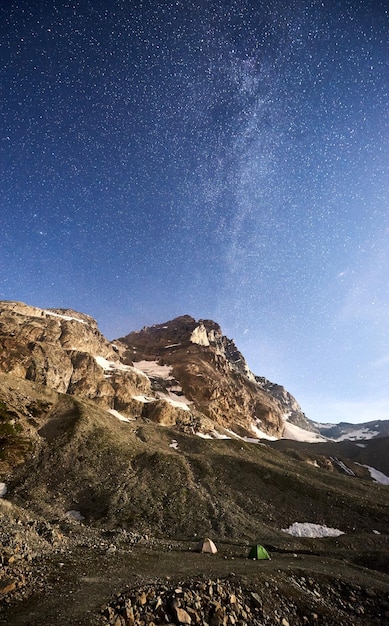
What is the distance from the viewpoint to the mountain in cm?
1577

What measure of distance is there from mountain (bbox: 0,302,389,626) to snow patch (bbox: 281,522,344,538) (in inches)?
11.4

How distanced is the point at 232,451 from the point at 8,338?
101m

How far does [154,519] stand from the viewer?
47.9m

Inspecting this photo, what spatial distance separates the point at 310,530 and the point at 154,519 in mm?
26042

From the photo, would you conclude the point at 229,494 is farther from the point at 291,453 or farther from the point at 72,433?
the point at 291,453

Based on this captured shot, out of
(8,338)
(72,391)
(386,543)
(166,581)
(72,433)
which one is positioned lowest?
(386,543)

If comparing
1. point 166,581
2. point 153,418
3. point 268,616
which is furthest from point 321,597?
point 153,418

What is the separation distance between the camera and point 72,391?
133125 mm

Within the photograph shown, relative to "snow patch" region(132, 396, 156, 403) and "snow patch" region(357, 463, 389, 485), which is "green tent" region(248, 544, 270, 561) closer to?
"snow patch" region(132, 396, 156, 403)

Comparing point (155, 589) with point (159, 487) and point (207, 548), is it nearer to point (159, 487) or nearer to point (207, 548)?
point (207, 548)

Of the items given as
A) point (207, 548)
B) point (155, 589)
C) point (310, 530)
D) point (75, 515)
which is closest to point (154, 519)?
point (75, 515)

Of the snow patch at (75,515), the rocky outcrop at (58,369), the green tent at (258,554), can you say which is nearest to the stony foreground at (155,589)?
the green tent at (258,554)

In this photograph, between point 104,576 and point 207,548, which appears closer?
point 104,576

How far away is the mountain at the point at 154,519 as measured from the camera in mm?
15773
